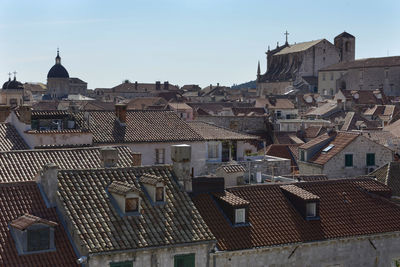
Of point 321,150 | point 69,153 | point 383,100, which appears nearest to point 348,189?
point 69,153

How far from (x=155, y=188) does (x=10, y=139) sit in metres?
16.5

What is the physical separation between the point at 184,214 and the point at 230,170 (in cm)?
648

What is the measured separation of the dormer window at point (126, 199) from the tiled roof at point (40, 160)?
669cm

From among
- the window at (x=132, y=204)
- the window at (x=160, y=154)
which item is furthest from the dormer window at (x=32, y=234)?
the window at (x=160, y=154)

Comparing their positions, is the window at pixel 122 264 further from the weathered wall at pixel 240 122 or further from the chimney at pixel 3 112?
the weathered wall at pixel 240 122

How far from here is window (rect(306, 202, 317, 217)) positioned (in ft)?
80.1

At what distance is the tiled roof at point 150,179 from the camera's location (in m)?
21.3

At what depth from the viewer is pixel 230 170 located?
27359 millimetres

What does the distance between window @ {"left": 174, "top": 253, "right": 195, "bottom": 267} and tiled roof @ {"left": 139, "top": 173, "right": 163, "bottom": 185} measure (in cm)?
257

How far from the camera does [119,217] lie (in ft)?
66.0

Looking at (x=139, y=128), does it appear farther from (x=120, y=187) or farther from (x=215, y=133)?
(x=120, y=187)

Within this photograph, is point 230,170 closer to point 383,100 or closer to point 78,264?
point 78,264

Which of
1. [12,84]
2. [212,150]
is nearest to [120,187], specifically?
[212,150]

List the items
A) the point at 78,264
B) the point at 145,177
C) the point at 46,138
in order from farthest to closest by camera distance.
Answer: the point at 46,138 → the point at 145,177 → the point at 78,264
